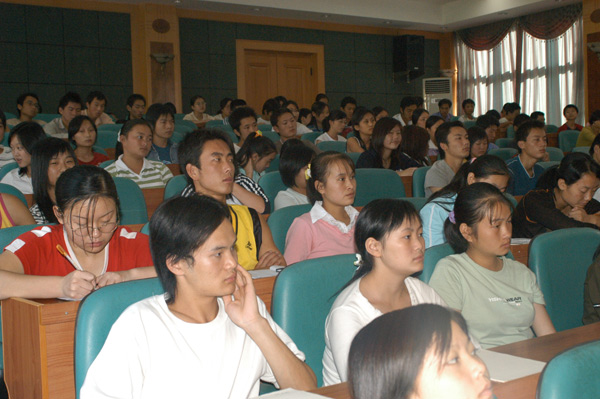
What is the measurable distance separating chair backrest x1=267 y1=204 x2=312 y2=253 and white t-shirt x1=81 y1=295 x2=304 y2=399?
1.23 m

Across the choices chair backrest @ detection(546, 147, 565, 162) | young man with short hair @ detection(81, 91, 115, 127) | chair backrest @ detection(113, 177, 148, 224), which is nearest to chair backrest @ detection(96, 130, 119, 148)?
young man with short hair @ detection(81, 91, 115, 127)

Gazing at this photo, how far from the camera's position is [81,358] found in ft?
4.66

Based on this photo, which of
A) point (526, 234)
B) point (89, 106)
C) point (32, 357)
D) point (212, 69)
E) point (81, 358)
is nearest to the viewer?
point (81, 358)

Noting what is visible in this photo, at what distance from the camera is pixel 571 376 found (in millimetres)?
956

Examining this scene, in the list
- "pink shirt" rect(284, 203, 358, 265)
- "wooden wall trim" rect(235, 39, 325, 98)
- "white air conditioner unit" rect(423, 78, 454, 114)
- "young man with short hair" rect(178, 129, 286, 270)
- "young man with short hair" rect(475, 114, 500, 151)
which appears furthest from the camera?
"white air conditioner unit" rect(423, 78, 454, 114)

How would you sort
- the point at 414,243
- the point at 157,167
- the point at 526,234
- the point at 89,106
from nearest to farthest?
1. the point at 414,243
2. the point at 526,234
3. the point at 157,167
4. the point at 89,106

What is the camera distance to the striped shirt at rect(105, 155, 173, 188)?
4090 millimetres

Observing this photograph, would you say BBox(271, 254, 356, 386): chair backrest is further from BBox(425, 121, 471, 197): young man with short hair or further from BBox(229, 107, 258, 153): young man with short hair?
BBox(229, 107, 258, 153): young man with short hair

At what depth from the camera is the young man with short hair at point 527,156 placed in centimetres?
444

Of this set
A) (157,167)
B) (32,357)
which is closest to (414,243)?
(32,357)

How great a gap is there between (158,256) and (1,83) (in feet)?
27.9

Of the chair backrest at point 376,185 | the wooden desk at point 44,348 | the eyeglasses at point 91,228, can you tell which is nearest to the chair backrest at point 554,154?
the chair backrest at point 376,185

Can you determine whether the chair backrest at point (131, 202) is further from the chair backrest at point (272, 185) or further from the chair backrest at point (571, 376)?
the chair backrest at point (571, 376)

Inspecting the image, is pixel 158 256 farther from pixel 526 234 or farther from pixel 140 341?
pixel 526 234
